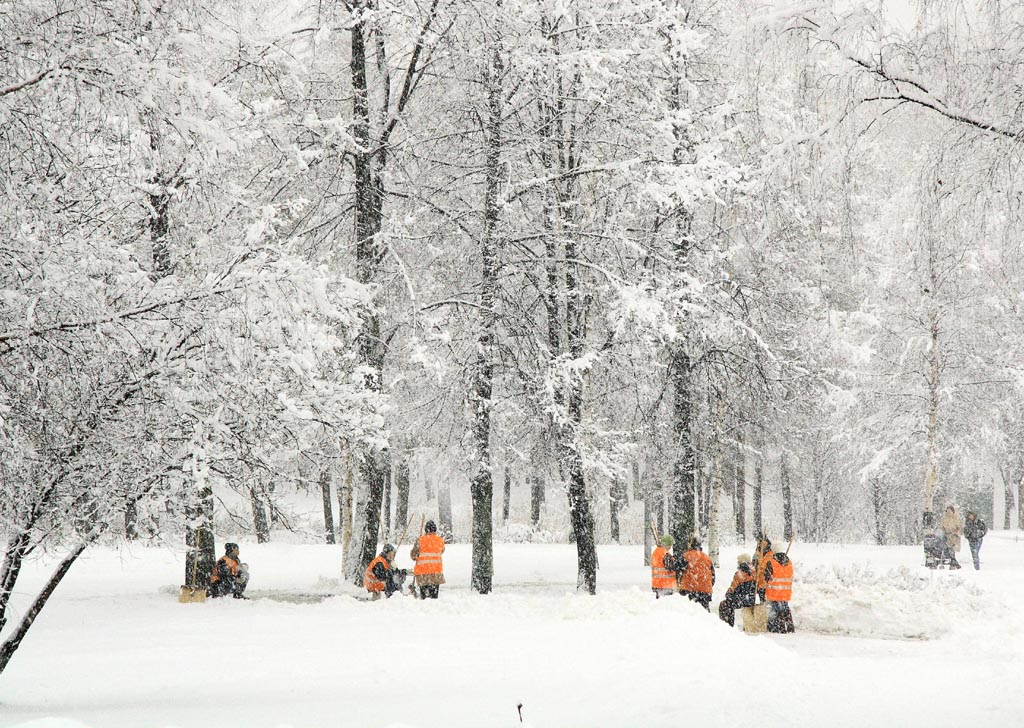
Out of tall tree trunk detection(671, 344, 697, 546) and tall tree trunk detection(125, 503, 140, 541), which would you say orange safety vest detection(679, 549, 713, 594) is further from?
tall tree trunk detection(125, 503, 140, 541)

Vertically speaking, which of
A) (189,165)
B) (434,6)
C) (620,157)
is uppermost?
(434,6)

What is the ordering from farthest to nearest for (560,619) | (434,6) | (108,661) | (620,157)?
1. (620,157)
2. (434,6)
3. (560,619)
4. (108,661)

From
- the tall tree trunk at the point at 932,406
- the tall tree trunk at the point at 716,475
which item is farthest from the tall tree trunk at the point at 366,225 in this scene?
the tall tree trunk at the point at 932,406

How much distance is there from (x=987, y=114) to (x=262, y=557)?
2038cm

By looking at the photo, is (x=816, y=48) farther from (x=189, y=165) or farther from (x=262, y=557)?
(x=262, y=557)

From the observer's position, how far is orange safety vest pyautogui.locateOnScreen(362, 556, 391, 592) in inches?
527

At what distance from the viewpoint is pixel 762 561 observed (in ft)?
44.6

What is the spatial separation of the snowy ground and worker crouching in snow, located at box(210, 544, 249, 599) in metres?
0.82

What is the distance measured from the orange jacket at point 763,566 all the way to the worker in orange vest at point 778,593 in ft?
0.07

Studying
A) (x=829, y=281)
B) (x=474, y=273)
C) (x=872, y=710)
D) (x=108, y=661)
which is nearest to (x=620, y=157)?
(x=474, y=273)

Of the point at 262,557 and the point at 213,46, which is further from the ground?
the point at 213,46

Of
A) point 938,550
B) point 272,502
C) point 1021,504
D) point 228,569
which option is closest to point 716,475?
point 938,550

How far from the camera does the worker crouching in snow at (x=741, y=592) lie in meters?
13.5

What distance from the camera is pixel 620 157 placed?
15102 millimetres
